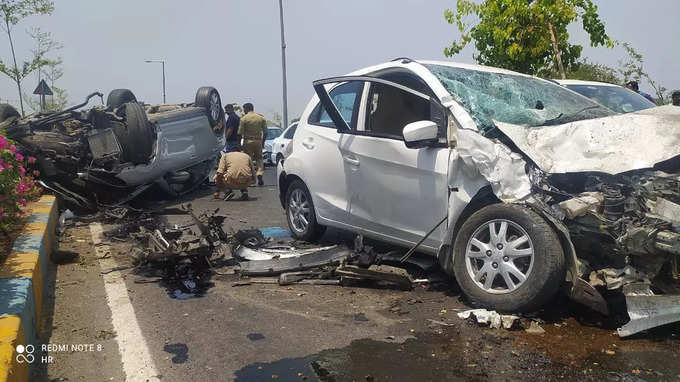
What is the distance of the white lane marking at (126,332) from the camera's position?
121 inches

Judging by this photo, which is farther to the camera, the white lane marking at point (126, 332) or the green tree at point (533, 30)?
the green tree at point (533, 30)

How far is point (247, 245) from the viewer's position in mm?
5656

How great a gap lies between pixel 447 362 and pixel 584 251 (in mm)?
1223

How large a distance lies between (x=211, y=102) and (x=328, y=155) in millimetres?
6821

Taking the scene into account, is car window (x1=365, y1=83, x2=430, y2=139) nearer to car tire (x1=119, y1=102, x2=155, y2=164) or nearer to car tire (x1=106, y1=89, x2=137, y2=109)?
car tire (x1=119, y1=102, x2=155, y2=164)

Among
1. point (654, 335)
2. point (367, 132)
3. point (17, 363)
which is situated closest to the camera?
point (17, 363)

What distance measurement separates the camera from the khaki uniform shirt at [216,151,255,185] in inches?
381

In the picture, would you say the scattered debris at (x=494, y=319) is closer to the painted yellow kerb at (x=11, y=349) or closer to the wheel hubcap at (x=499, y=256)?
the wheel hubcap at (x=499, y=256)

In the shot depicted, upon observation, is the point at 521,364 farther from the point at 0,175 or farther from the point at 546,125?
the point at 0,175

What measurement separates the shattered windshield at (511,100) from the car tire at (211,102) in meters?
7.59

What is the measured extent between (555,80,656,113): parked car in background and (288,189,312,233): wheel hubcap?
3790 millimetres

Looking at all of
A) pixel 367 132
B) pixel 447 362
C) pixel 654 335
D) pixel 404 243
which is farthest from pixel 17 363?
pixel 654 335

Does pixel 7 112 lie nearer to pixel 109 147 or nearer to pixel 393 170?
pixel 109 147

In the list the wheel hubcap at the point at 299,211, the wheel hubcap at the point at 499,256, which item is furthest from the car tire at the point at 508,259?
the wheel hubcap at the point at 299,211
